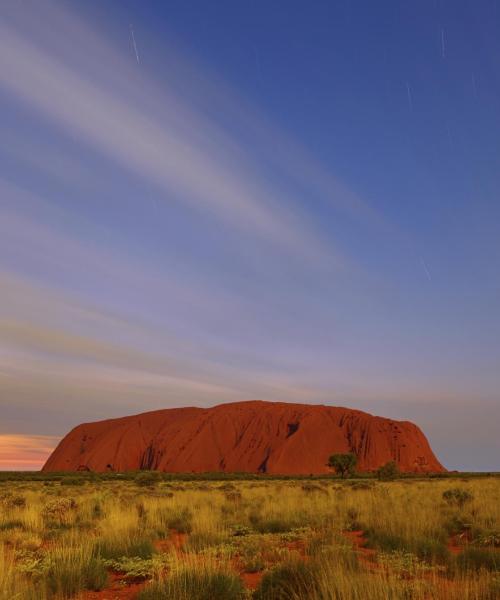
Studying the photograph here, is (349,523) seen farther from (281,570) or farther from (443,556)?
(281,570)

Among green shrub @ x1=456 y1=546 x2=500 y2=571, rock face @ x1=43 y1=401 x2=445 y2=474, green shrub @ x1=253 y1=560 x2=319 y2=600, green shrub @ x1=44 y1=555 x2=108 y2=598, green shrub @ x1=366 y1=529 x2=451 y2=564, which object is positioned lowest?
rock face @ x1=43 y1=401 x2=445 y2=474

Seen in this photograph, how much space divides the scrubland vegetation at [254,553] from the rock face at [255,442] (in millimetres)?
88959

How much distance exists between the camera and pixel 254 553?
931 centimetres

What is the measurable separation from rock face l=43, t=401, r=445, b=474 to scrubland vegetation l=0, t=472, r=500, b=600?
8896 centimetres

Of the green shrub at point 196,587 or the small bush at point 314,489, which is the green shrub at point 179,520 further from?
the small bush at point 314,489

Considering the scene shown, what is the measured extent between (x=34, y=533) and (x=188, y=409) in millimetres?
124443

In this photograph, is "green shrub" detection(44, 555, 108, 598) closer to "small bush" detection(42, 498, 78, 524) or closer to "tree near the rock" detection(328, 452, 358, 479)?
"small bush" detection(42, 498, 78, 524)

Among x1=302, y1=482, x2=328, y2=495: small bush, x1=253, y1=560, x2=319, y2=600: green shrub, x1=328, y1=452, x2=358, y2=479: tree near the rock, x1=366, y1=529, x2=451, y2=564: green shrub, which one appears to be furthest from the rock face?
x1=253, y1=560, x2=319, y2=600: green shrub

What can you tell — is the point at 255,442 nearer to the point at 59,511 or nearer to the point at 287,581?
the point at 59,511

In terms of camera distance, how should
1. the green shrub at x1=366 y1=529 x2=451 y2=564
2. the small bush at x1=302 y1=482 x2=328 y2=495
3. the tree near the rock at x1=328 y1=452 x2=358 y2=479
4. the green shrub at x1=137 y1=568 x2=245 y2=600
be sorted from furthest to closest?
the tree near the rock at x1=328 y1=452 x2=358 y2=479
the small bush at x1=302 y1=482 x2=328 y2=495
the green shrub at x1=366 y1=529 x2=451 y2=564
the green shrub at x1=137 y1=568 x2=245 y2=600

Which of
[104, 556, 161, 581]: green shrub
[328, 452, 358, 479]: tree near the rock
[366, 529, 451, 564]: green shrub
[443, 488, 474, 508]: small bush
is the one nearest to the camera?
[104, 556, 161, 581]: green shrub

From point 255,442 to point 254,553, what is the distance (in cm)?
10641

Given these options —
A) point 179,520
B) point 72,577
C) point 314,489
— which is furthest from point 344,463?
point 72,577

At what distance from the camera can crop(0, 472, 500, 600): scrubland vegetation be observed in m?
6.00
